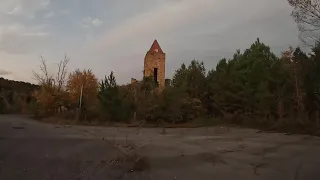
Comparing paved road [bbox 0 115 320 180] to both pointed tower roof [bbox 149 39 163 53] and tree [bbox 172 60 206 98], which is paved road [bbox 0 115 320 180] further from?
pointed tower roof [bbox 149 39 163 53]

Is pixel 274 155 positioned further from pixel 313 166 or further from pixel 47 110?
pixel 47 110

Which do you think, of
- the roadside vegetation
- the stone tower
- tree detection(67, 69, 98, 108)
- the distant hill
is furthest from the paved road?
the distant hill

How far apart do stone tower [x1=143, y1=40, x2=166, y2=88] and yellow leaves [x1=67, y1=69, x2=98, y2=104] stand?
1553 cm

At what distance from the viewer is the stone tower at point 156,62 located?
6788 centimetres

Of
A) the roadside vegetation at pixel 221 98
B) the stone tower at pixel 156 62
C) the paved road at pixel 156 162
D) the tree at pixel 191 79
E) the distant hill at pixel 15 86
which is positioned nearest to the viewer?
the paved road at pixel 156 162

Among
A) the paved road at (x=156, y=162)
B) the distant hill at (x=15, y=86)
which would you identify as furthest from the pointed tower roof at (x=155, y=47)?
the paved road at (x=156, y=162)

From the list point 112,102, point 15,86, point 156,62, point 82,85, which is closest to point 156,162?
point 112,102

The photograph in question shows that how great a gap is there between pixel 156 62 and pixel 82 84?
69.1 ft

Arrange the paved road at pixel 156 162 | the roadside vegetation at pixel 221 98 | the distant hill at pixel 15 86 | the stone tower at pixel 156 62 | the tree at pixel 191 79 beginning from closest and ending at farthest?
the paved road at pixel 156 162 → the roadside vegetation at pixel 221 98 → the tree at pixel 191 79 → the stone tower at pixel 156 62 → the distant hill at pixel 15 86

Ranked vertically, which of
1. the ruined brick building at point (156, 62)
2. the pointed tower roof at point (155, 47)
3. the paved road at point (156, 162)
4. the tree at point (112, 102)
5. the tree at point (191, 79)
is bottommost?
the paved road at point (156, 162)

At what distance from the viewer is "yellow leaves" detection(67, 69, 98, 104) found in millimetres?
50147

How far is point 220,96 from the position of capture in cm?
4397

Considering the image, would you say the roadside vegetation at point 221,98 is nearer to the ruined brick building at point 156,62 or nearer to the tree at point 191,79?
the tree at point 191,79

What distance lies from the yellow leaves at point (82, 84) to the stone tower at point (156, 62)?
1553cm
